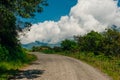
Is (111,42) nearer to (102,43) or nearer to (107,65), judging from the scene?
(102,43)

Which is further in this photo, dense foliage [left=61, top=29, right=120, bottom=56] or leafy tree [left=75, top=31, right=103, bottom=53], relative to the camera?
leafy tree [left=75, top=31, right=103, bottom=53]

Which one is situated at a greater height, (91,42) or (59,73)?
(91,42)

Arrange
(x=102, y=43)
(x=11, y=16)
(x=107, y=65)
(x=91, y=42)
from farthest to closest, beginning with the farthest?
(x=91, y=42) < (x=102, y=43) < (x=107, y=65) < (x=11, y=16)

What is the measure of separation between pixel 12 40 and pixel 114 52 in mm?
25800

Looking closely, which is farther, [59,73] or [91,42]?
[91,42]

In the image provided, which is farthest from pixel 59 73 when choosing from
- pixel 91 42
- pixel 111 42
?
pixel 91 42

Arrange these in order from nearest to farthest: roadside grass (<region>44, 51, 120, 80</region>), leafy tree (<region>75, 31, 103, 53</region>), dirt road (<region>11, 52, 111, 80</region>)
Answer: dirt road (<region>11, 52, 111, 80</region>) → roadside grass (<region>44, 51, 120, 80</region>) → leafy tree (<region>75, 31, 103, 53</region>)

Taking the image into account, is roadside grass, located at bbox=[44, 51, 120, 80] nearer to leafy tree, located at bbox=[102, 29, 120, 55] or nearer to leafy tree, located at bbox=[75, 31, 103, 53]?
leafy tree, located at bbox=[102, 29, 120, 55]

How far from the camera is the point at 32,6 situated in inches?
995

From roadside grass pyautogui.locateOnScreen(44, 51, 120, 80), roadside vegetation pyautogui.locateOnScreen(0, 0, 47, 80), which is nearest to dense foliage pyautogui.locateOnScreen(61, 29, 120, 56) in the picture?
roadside grass pyautogui.locateOnScreen(44, 51, 120, 80)

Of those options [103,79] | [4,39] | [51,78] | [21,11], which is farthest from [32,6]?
[4,39]

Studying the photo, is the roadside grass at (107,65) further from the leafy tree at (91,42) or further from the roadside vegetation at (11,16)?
the leafy tree at (91,42)

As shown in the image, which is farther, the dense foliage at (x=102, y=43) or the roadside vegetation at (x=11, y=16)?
the dense foliage at (x=102, y=43)

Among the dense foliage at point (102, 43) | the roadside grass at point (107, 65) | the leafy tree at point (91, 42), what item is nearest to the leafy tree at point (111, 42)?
the dense foliage at point (102, 43)
